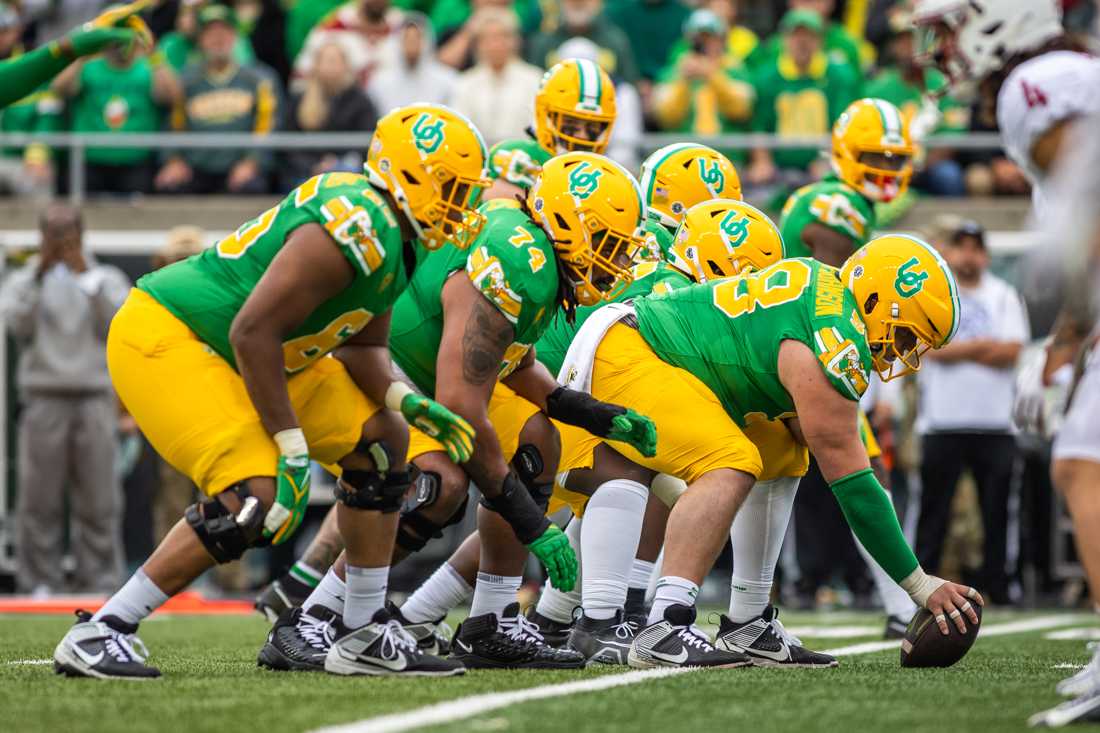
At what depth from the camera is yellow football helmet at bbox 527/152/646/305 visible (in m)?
5.71

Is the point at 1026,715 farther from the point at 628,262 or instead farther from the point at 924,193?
the point at 924,193

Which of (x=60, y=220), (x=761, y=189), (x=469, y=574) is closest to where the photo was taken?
(x=469, y=574)

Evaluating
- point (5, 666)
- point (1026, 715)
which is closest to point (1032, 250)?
point (1026, 715)

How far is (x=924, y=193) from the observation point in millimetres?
12914

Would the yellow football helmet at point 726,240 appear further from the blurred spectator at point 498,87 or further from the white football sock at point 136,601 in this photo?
the blurred spectator at point 498,87

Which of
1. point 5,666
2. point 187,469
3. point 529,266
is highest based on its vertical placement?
point 529,266

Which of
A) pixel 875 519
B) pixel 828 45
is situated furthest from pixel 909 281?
pixel 828 45

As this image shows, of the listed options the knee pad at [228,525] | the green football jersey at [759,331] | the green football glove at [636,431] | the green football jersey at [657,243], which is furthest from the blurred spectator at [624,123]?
the knee pad at [228,525]

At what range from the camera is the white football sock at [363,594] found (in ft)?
18.1

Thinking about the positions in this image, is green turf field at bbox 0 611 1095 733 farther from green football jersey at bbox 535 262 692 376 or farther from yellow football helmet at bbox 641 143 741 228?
yellow football helmet at bbox 641 143 741 228

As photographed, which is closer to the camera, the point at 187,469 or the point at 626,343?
the point at 187,469

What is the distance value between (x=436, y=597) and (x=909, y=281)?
2021 mm

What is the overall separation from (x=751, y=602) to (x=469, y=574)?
1032 millimetres

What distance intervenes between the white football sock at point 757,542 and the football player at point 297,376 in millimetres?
1199
